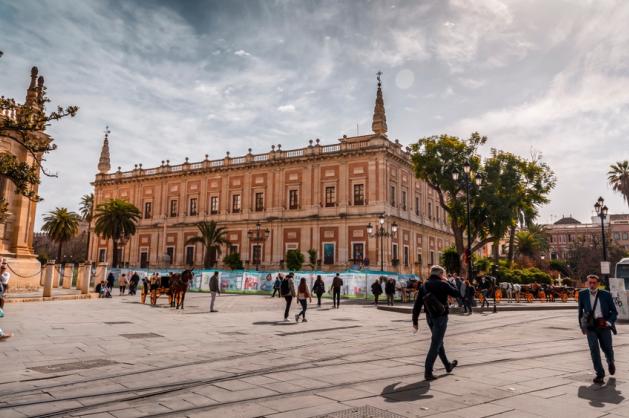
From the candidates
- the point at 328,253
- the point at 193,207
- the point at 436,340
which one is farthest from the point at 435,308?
the point at 193,207

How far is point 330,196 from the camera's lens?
40781 millimetres

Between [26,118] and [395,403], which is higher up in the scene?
[26,118]

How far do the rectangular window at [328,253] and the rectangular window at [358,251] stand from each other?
197 cm

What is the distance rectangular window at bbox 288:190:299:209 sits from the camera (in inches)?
1660

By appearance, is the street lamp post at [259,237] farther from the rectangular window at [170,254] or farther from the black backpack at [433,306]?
the black backpack at [433,306]

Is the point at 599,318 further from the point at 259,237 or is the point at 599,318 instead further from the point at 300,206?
the point at 259,237

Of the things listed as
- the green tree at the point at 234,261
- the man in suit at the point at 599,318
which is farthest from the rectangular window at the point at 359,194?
the man in suit at the point at 599,318

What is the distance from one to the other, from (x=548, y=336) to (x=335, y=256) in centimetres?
2840

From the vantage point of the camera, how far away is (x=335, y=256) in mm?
39250

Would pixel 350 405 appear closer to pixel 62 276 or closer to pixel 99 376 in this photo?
pixel 99 376

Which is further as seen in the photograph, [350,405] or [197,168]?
[197,168]

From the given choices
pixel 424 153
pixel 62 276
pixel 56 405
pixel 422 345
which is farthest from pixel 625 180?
pixel 56 405

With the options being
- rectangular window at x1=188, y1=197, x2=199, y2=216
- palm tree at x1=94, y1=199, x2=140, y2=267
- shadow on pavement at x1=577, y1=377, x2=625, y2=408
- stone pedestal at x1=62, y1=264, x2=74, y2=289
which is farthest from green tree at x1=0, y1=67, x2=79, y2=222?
rectangular window at x1=188, y1=197, x2=199, y2=216

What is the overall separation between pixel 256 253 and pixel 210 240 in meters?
4.39
